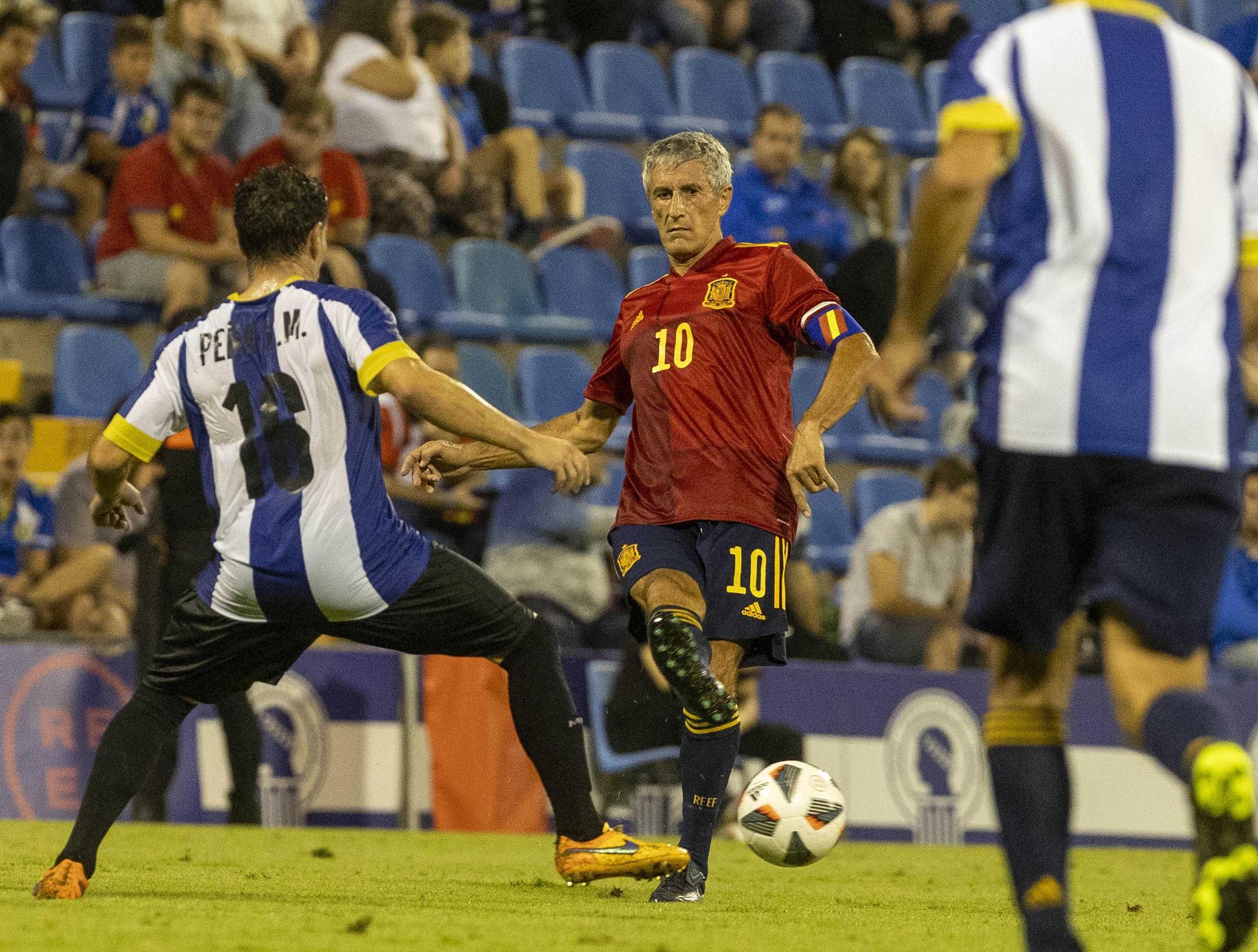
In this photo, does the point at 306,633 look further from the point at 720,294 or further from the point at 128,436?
the point at 720,294

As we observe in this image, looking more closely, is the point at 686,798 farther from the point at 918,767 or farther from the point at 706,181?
the point at 918,767

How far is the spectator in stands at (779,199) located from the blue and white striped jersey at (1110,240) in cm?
877

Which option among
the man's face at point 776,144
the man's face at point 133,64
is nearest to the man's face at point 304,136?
the man's face at point 133,64

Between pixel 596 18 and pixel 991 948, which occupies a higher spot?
pixel 596 18

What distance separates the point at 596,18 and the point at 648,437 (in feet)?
32.7

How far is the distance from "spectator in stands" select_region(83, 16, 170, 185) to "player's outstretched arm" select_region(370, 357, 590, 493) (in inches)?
290

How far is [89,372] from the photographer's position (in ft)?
36.9

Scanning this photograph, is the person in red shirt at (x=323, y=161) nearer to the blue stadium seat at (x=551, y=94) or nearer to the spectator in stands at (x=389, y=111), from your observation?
the spectator in stands at (x=389, y=111)

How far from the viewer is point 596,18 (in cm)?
1531

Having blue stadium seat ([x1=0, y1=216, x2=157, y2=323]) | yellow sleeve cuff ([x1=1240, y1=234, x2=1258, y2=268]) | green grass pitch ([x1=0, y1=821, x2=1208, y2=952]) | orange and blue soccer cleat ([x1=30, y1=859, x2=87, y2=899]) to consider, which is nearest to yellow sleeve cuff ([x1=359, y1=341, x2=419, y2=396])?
green grass pitch ([x1=0, y1=821, x2=1208, y2=952])

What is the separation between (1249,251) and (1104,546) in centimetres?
79

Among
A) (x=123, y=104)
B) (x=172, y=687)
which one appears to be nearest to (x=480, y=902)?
(x=172, y=687)

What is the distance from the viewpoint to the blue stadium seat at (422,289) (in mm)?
12570

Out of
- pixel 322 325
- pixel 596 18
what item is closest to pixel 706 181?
pixel 322 325
